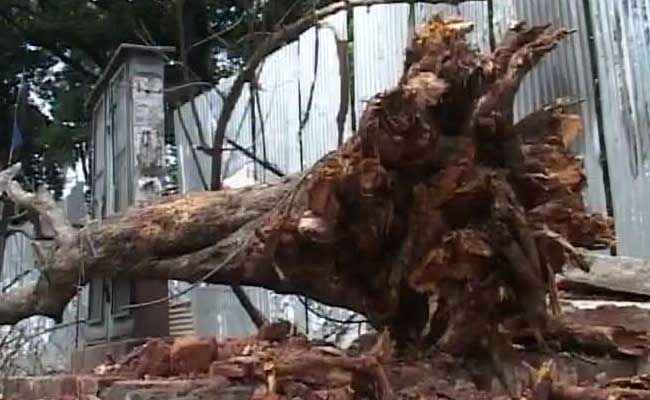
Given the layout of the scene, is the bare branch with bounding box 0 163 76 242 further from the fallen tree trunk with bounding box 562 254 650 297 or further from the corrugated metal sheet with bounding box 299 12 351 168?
the fallen tree trunk with bounding box 562 254 650 297

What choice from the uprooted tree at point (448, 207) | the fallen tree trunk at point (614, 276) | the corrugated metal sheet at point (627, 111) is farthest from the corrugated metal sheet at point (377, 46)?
the uprooted tree at point (448, 207)

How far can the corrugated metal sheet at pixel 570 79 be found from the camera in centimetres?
307

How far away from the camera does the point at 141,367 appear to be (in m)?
2.32

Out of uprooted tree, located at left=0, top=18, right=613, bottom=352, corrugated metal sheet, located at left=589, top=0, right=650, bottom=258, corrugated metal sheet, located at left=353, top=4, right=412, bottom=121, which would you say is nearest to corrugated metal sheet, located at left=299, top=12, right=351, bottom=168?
corrugated metal sheet, located at left=353, top=4, right=412, bottom=121

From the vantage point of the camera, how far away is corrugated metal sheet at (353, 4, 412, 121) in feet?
13.6

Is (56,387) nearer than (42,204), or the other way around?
(56,387)

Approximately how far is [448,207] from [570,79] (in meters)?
1.23

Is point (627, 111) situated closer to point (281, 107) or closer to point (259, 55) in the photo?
point (259, 55)

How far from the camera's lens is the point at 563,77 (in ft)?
10.5

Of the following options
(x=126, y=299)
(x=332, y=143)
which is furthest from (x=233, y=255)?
(x=332, y=143)

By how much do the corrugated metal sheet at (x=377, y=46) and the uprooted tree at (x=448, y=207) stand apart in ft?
6.14

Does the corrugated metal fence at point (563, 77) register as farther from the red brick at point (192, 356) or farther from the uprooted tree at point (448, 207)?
the red brick at point (192, 356)

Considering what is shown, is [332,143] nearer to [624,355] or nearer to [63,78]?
[624,355]

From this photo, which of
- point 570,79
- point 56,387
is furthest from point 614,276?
point 56,387
